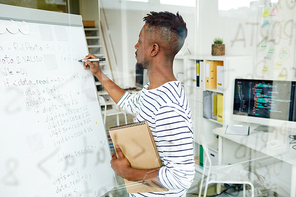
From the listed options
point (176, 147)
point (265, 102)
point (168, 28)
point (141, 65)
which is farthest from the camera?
point (265, 102)

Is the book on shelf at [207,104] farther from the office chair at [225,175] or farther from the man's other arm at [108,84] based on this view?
the man's other arm at [108,84]

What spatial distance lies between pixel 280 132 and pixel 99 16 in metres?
1.20

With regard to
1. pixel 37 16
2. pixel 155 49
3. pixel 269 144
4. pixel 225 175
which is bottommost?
pixel 225 175

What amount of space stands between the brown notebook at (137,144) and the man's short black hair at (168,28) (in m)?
0.29

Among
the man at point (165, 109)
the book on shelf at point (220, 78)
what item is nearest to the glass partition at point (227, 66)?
the book on shelf at point (220, 78)

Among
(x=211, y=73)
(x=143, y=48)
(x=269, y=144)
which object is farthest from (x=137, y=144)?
(x=269, y=144)

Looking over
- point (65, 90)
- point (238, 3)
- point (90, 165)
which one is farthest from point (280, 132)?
point (65, 90)

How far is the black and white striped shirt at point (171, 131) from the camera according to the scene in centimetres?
72

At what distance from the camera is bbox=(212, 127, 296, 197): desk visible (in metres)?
1.32

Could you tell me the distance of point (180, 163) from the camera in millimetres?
719

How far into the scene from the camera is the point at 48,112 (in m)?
0.84

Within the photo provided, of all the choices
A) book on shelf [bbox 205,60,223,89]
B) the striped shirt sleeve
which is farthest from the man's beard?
book on shelf [bbox 205,60,223,89]

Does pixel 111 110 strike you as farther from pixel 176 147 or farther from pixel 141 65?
pixel 176 147

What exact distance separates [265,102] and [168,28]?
2.67 ft
